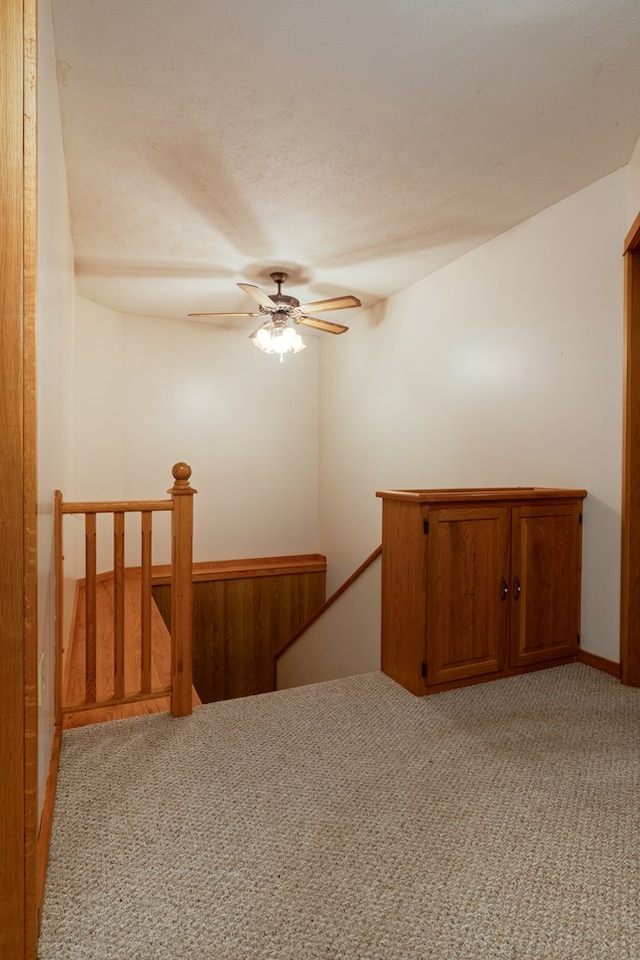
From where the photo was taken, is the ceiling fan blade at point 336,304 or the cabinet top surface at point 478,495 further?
the ceiling fan blade at point 336,304

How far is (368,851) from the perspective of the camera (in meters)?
1.31

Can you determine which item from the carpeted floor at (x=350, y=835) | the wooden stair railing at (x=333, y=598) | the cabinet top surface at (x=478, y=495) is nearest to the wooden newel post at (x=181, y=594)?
the carpeted floor at (x=350, y=835)

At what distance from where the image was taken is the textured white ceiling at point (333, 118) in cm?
169

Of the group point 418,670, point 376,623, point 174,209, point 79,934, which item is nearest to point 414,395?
point 376,623

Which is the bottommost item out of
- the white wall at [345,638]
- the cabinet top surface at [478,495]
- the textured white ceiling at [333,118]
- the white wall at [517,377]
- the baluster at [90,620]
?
the white wall at [345,638]

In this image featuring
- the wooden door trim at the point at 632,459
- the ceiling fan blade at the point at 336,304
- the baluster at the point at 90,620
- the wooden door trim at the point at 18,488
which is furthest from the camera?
the ceiling fan blade at the point at 336,304

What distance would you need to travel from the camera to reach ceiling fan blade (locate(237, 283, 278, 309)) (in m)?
3.15

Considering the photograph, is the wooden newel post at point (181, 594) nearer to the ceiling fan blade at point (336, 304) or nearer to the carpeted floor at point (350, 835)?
the carpeted floor at point (350, 835)

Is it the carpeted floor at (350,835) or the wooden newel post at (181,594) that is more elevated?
the wooden newel post at (181,594)

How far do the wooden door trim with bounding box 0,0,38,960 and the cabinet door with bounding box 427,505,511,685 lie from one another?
1624 millimetres

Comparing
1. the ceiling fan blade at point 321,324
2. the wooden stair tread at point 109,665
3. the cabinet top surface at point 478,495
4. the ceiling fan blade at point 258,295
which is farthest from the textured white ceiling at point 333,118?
the wooden stair tread at point 109,665

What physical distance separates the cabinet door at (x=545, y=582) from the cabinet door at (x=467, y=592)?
81mm

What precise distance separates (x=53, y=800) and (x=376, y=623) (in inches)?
86.1

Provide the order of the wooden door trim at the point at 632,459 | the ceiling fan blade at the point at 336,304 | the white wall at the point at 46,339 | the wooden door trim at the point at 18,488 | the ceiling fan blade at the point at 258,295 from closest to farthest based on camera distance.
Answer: the wooden door trim at the point at 18,488, the white wall at the point at 46,339, the wooden door trim at the point at 632,459, the ceiling fan blade at the point at 258,295, the ceiling fan blade at the point at 336,304
